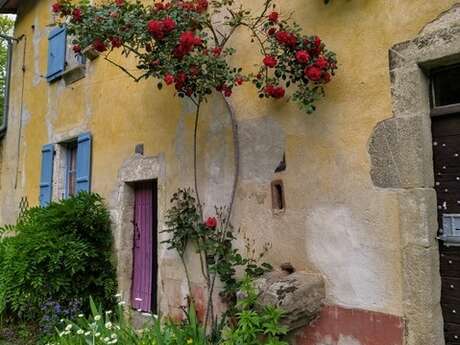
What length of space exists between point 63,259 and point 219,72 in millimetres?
2839

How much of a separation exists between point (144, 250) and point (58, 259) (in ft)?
3.19

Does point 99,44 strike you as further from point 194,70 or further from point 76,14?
point 194,70

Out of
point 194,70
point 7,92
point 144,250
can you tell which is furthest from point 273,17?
point 7,92

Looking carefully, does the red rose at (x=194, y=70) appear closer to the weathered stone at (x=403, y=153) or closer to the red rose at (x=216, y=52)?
the red rose at (x=216, y=52)

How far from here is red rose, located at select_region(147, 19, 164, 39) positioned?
10.8ft

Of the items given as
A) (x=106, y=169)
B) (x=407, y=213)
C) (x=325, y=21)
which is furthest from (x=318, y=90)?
(x=106, y=169)

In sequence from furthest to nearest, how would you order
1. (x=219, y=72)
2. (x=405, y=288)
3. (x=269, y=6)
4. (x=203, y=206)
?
(x=203, y=206)
(x=269, y=6)
(x=219, y=72)
(x=405, y=288)

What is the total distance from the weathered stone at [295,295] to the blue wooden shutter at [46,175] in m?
4.54

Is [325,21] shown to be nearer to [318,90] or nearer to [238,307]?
[318,90]

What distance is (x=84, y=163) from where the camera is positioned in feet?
20.0

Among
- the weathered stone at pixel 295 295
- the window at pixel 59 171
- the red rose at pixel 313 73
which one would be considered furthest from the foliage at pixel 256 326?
the window at pixel 59 171

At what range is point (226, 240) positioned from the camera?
13.0 feet

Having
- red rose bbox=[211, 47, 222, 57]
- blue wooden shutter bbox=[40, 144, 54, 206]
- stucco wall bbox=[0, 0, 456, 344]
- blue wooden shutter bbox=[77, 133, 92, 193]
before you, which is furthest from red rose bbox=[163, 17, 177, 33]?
blue wooden shutter bbox=[40, 144, 54, 206]

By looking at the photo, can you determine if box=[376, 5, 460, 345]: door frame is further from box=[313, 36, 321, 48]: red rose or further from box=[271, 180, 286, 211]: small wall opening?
box=[271, 180, 286, 211]: small wall opening
